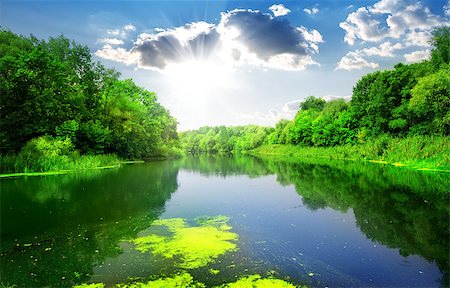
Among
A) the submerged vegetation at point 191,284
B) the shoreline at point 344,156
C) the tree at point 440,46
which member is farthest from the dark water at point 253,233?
the tree at point 440,46

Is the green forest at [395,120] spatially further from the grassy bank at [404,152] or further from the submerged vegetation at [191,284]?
the submerged vegetation at [191,284]

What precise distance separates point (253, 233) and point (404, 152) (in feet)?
93.2

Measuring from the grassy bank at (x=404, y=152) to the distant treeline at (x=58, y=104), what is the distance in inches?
1203

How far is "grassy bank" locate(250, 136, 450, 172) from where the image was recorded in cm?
2665

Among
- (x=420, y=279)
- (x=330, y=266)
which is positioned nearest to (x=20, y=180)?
(x=330, y=266)

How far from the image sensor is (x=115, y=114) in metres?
42.1

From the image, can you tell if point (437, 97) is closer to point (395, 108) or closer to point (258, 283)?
point (395, 108)

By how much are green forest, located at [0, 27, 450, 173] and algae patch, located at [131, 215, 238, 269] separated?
2056cm

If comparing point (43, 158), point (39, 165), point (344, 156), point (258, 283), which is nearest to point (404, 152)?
point (344, 156)

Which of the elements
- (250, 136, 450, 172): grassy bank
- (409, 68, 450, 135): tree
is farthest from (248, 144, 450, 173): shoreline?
(409, 68, 450, 135): tree

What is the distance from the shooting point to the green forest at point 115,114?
26.9 metres

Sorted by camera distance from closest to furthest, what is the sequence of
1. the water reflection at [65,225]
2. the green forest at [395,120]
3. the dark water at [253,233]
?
the dark water at [253,233]
the water reflection at [65,225]
the green forest at [395,120]

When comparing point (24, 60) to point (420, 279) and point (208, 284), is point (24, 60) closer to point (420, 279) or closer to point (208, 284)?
point (208, 284)

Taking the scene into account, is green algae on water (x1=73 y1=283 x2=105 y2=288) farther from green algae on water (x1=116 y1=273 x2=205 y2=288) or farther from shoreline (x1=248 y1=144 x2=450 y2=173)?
shoreline (x1=248 y1=144 x2=450 y2=173)
